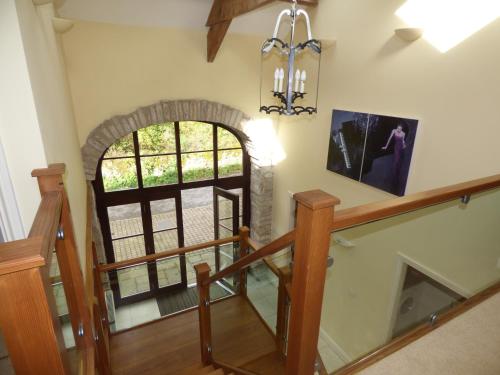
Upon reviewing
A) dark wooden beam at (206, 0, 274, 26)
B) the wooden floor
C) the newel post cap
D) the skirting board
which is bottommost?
the wooden floor

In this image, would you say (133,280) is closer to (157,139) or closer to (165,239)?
(165,239)

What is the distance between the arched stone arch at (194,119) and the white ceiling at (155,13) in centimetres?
98

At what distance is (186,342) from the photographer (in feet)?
10.8

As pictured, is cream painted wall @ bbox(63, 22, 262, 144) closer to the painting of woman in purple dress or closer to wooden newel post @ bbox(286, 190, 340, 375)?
the painting of woman in purple dress

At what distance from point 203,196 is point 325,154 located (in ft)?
14.6

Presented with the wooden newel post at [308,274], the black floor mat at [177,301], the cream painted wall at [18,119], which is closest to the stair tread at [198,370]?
the wooden newel post at [308,274]

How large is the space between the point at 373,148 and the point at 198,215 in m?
5.11

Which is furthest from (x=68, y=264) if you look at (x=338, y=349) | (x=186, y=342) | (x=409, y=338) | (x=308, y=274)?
(x=186, y=342)

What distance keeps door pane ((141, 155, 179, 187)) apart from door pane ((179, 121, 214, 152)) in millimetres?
294

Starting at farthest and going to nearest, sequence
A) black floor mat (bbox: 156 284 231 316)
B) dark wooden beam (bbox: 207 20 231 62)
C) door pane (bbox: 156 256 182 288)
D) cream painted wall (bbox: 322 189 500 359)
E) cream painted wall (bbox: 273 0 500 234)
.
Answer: black floor mat (bbox: 156 284 231 316)
door pane (bbox: 156 256 182 288)
dark wooden beam (bbox: 207 20 231 62)
cream painted wall (bbox: 273 0 500 234)
cream painted wall (bbox: 322 189 500 359)

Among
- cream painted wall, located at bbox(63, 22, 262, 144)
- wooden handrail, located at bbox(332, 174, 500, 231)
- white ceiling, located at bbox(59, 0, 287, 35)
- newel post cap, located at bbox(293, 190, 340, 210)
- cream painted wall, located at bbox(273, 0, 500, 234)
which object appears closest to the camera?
newel post cap, located at bbox(293, 190, 340, 210)

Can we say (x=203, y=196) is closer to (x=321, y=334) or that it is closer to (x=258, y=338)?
(x=258, y=338)

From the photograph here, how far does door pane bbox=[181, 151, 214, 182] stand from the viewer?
4.85 metres

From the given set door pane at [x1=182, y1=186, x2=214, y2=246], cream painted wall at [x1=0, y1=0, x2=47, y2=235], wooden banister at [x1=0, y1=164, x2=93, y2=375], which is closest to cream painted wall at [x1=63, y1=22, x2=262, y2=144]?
cream painted wall at [x1=0, y1=0, x2=47, y2=235]
